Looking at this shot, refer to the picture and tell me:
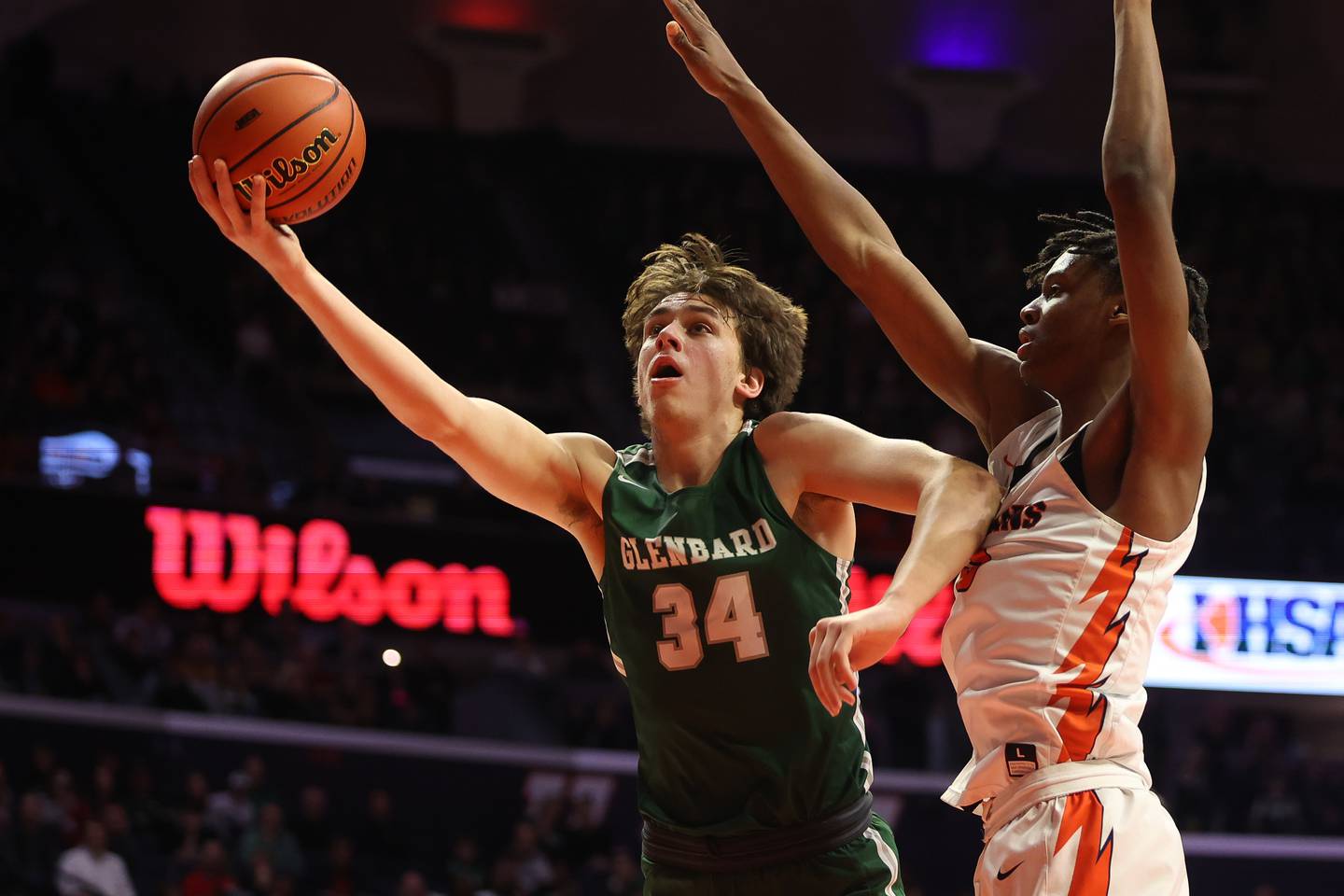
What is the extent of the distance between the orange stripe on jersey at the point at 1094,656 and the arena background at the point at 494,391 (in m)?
8.75

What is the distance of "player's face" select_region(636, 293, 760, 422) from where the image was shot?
133 inches

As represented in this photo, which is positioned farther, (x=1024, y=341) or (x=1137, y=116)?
(x=1024, y=341)

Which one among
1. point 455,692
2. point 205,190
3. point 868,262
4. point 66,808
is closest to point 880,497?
point 868,262

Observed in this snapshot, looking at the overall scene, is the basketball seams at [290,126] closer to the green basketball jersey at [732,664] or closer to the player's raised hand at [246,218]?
Answer: the player's raised hand at [246,218]

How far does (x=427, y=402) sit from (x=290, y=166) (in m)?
0.64

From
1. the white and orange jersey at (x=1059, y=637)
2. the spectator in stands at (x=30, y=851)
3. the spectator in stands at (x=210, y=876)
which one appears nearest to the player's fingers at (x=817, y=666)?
the white and orange jersey at (x=1059, y=637)

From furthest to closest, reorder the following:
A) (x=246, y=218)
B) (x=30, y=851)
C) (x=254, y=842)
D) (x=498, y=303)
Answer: (x=498, y=303) < (x=254, y=842) < (x=30, y=851) < (x=246, y=218)

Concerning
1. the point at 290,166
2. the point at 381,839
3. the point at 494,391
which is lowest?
the point at 381,839

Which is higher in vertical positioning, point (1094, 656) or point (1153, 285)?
point (1153, 285)

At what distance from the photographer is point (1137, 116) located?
3.00 m

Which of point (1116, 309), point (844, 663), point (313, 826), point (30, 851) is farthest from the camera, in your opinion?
point (313, 826)

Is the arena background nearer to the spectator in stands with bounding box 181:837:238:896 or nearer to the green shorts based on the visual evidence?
the spectator in stands with bounding box 181:837:238:896

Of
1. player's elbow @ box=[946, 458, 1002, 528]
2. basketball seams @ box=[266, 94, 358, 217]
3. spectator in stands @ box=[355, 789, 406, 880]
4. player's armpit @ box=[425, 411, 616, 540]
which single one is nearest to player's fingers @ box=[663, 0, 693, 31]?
basketball seams @ box=[266, 94, 358, 217]

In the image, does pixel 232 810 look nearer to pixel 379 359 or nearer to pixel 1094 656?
pixel 379 359
